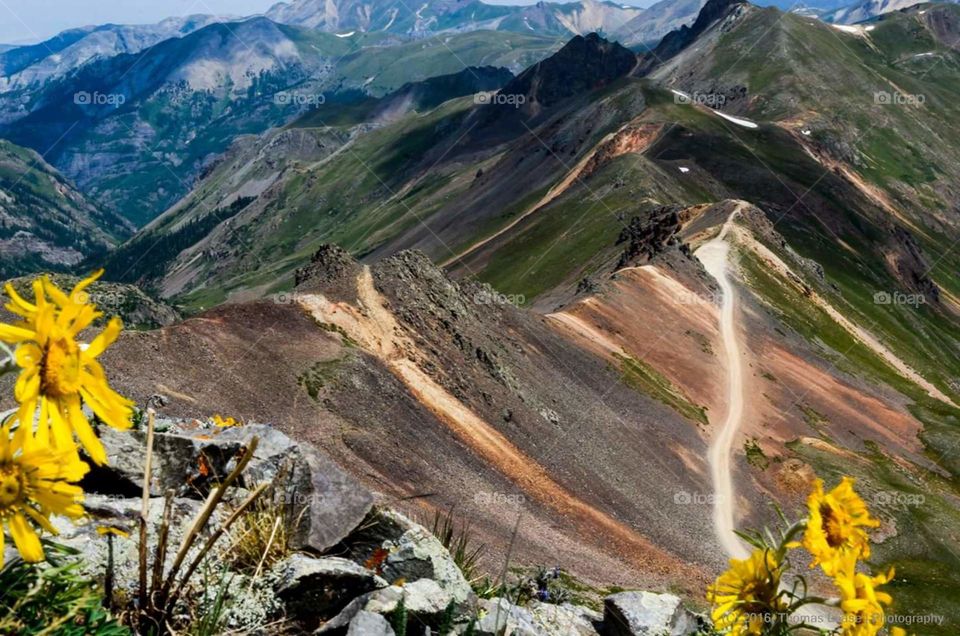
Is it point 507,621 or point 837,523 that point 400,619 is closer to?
point 507,621

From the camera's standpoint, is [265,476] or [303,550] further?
[265,476]

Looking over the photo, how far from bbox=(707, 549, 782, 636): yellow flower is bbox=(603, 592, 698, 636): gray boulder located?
671 cm

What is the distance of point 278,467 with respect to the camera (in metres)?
9.30

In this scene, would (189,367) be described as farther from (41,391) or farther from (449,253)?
(449,253)

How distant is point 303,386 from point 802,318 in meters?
71.3

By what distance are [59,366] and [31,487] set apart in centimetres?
55

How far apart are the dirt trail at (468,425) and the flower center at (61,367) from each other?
108 ft

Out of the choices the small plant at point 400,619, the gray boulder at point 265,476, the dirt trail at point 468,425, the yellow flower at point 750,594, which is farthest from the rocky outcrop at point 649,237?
the yellow flower at point 750,594

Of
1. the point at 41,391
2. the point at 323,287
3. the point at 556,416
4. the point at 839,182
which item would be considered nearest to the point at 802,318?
the point at 556,416

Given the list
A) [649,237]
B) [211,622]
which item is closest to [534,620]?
[211,622]

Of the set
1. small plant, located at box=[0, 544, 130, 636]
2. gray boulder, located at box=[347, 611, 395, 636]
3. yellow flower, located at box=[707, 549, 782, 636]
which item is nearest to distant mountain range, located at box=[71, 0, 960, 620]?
gray boulder, located at box=[347, 611, 395, 636]

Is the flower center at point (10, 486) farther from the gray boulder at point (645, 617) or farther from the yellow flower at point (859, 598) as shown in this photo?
the gray boulder at point (645, 617)

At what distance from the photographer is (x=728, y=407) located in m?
63.2

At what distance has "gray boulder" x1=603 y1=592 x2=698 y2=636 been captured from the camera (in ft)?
38.0
